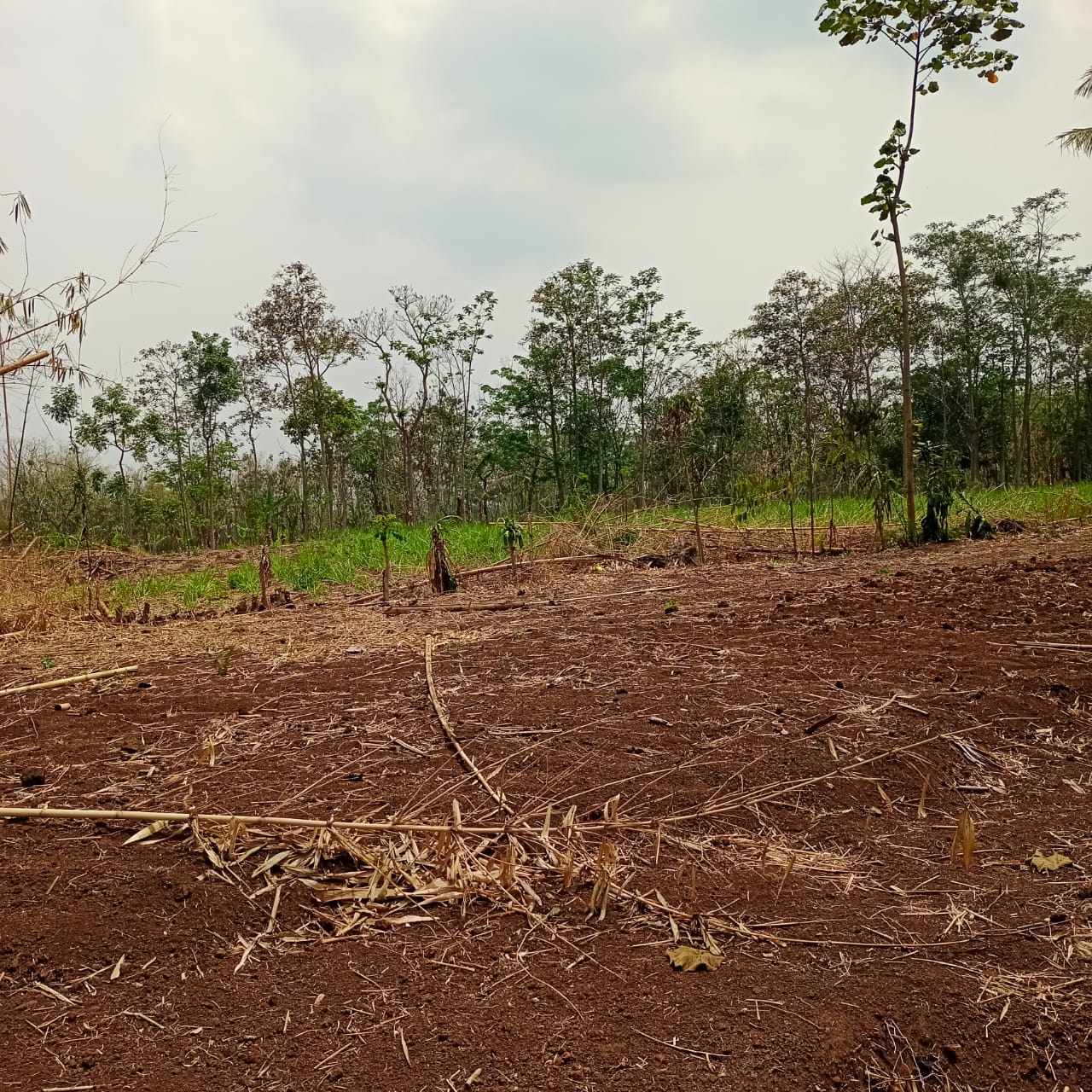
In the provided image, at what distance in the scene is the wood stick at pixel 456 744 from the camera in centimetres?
207

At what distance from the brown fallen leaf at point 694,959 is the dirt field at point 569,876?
0.04 ft

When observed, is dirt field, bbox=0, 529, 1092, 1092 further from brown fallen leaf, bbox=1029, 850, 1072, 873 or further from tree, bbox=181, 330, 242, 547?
tree, bbox=181, 330, 242, 547

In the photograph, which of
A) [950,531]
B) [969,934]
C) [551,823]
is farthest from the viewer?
[950,531]

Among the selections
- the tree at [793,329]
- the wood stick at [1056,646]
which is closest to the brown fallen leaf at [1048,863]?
the wood stick at [1056,646]

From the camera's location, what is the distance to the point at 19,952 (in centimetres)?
152

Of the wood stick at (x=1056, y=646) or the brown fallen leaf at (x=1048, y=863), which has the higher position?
the wood stick at (x=1056, y=646)

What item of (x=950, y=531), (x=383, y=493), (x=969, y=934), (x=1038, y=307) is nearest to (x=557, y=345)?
(x=383, y=493)

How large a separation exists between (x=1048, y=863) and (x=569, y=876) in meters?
1.10

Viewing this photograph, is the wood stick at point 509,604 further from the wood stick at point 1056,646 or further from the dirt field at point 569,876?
the wood stick at point 1056,646

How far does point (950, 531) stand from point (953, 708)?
5.05 meters

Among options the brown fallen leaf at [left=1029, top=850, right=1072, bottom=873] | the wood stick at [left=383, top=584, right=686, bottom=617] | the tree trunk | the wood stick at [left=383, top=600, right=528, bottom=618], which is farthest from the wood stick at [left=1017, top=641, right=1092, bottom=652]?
the tree trunk

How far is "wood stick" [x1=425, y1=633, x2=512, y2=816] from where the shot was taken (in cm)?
207

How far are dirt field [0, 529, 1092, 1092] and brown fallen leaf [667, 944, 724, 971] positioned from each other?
0.01 metres

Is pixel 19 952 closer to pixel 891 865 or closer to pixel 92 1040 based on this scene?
pixel 92 1040
